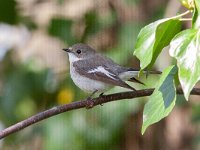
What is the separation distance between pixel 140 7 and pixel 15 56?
137cm

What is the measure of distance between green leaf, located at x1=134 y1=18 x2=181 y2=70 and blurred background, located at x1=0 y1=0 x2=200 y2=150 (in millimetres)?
2256

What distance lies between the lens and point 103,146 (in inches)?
200

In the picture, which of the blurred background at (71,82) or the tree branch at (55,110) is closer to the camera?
the tree branch at (55,110)

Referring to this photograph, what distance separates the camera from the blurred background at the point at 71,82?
4996 millimetres

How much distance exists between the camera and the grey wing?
11.8 feet

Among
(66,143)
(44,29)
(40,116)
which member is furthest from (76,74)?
(40,116)

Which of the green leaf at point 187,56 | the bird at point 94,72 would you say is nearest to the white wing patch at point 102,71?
the bird at point 94,72

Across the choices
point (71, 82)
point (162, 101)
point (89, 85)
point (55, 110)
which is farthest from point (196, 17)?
point (71, 82)

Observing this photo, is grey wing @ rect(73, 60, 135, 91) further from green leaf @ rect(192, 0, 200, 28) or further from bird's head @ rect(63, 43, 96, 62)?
green leaf @ rect(192, 0, 200, 28)

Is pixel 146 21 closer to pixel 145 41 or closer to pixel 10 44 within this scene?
pixel 10 44

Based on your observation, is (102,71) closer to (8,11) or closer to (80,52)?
(80,52)

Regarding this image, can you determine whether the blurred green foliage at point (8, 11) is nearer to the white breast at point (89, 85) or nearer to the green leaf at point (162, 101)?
the white breast at point (89, 85)

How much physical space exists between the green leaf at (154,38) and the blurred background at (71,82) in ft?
7.40

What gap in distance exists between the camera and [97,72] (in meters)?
3.99
